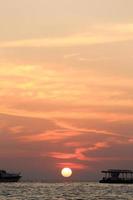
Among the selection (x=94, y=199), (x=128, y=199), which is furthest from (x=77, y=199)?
(x=128, y=199)

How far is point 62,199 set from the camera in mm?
108750

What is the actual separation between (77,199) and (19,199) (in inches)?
471

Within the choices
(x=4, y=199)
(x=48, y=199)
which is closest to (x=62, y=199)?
(x=48, y=199)

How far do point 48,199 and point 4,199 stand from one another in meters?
9.55

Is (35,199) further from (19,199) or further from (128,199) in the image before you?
(128,199)

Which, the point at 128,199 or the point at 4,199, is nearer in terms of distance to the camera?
the point at 4,199

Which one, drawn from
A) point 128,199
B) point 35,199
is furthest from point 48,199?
point 128,199

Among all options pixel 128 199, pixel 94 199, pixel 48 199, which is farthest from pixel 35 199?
pixel 128 199

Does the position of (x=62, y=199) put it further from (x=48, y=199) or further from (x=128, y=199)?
(x=128, y=199)

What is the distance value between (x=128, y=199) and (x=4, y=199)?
26.4 meters

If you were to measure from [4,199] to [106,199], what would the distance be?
837 inches

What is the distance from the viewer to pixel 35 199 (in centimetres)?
10931

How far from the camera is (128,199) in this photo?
114062mm

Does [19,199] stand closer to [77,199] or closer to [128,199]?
[77,199]
